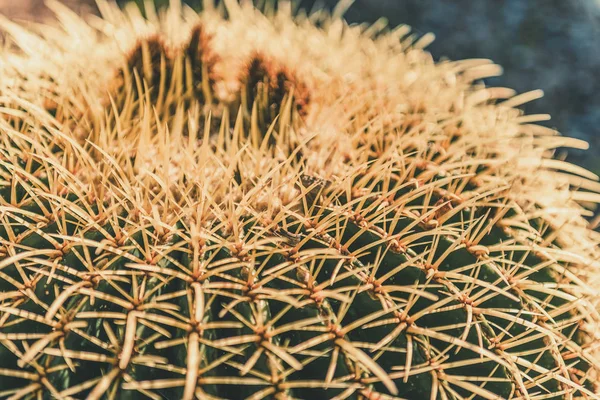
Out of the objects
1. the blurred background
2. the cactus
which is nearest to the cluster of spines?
the cactus

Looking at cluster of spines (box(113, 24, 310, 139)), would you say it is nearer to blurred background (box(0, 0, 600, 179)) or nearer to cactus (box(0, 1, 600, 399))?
cactus (box(0, 1, 600, 399))

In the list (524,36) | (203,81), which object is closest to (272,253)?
(203,81)

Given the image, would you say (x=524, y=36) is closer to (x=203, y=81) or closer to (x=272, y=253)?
(x=203, y=81)

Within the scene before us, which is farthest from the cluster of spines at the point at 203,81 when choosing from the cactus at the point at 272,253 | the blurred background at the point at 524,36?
the blurred background at the point at 524,36

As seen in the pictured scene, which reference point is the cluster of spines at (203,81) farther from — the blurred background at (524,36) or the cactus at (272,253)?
the blurred background at (524,36)

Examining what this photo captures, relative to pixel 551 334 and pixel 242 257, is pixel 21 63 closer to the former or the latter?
pixel 242 257

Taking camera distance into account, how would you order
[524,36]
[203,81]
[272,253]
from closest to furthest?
[272,253] < [203,81] < [524,36]
